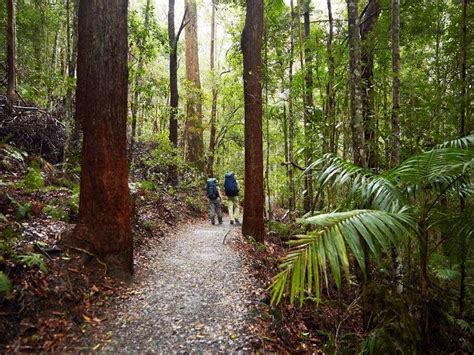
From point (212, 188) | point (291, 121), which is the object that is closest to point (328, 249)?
point (291, 121)

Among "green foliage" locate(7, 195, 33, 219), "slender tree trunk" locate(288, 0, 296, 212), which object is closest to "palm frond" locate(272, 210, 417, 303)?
"green foliage" locate(7, 195, 33, 219)

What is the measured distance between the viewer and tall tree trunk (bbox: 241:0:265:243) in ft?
26.2

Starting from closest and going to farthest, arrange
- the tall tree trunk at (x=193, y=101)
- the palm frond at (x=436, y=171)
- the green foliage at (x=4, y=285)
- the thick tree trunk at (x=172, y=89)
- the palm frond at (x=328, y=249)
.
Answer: the palm frond at (x=328, y=249), the palm frond at (x=436, y=171), the green foliage at (x=4, y=285), the thick tree trunk at (x=172, y=89), the tall tree trunk at (x=193, y=101)

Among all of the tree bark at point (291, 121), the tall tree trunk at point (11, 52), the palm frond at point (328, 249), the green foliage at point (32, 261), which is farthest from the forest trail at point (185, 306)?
the tall tree trunk at point (11, 52)

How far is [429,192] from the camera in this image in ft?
12.4

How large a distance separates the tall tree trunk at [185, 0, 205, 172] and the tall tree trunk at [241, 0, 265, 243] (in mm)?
7161

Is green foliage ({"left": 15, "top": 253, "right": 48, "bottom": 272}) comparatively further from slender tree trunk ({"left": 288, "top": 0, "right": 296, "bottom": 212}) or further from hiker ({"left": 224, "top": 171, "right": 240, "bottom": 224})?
slender tree trunk ({"left": 288, "top": 0, "right": 296, "bottom": 212})

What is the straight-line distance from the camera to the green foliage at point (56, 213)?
5.67 meters

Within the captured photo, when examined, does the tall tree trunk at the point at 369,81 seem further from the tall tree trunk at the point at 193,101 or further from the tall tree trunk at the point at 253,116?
the tall tree trunk at the point at 193,101

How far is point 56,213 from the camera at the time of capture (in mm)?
5684

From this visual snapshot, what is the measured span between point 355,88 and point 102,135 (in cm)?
405

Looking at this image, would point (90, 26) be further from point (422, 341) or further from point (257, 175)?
point (422, 341)

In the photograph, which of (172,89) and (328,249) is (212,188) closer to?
(172,89)

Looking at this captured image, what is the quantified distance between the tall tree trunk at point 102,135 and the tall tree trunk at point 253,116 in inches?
147
